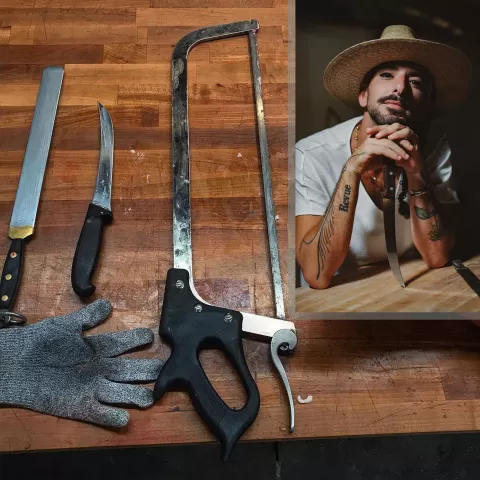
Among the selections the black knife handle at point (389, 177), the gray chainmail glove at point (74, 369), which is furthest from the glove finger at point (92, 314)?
the black knife handle at point (389, 177)

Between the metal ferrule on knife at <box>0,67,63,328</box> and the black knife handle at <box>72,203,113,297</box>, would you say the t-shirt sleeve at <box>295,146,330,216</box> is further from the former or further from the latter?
the metal ferrule on knife at <box>0,67,63,328</box>

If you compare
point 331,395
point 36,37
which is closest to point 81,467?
point 331,395

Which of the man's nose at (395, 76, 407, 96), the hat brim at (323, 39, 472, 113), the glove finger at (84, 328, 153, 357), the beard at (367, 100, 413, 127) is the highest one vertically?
the hat brim at (323, 39, 472, 113)

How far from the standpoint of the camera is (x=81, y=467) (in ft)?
2.80

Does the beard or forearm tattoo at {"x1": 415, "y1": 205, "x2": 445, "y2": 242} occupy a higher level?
the beard

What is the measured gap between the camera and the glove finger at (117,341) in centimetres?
63

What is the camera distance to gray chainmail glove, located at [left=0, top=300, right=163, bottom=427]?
0.60 meters

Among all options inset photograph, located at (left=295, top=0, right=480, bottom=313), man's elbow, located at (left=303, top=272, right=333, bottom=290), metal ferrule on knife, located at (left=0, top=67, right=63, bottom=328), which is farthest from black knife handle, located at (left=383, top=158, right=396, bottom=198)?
metal ferrule on knife, located at (left=0, top=67, right=63, bottom=328)

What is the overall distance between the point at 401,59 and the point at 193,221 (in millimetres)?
335

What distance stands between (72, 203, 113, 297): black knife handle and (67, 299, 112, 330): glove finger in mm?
21

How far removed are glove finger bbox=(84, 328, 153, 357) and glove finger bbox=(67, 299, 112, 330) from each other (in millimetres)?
19

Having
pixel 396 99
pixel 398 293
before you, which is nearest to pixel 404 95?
pixel 396 99

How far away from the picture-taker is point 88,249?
26.6 inches

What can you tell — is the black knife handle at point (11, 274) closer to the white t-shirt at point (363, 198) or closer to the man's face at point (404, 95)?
the white t-shirt at point (363, 198)
